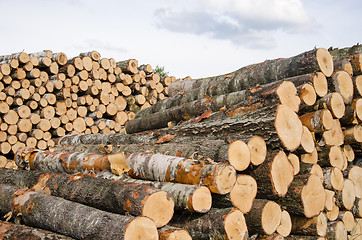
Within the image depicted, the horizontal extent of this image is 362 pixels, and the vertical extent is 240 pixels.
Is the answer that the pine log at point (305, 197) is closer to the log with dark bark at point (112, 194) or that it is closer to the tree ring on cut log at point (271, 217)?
the tree ring on cut log at point (271, 217)

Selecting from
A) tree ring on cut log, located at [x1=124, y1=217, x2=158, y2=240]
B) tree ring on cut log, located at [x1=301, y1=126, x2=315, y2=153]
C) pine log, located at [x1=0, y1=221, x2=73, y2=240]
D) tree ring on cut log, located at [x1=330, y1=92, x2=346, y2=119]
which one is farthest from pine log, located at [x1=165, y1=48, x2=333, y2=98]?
pine log, located at [x1=0, y1=221, x2=73, y2=240]

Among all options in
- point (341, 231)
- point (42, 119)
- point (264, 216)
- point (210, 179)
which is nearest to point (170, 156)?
point (210, 179)

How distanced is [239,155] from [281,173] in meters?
0.64

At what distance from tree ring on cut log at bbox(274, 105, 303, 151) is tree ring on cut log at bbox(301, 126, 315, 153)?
21 centimetres

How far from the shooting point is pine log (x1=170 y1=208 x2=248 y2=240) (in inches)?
136

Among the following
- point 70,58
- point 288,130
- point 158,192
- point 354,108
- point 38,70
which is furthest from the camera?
point 70,58

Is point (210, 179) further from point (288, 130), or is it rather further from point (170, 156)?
point (288, 130)

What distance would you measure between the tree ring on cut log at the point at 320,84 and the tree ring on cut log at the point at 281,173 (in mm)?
1411

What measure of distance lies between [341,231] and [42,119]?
7.35 meters

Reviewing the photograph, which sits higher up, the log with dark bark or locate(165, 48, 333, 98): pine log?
locate(165, 48, 333, 98): pine log

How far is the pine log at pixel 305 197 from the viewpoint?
415 cm

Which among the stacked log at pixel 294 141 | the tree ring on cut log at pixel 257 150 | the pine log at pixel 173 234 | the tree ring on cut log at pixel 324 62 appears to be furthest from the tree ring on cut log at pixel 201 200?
the tree ring on cut log at pixel 324 62

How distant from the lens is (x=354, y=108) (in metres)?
5.23

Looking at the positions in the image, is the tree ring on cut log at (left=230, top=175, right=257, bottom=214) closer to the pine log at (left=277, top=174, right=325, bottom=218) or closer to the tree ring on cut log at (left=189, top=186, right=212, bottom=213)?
the tree ring on cut log at (left=189, top=186, right=212, bottom=213)
